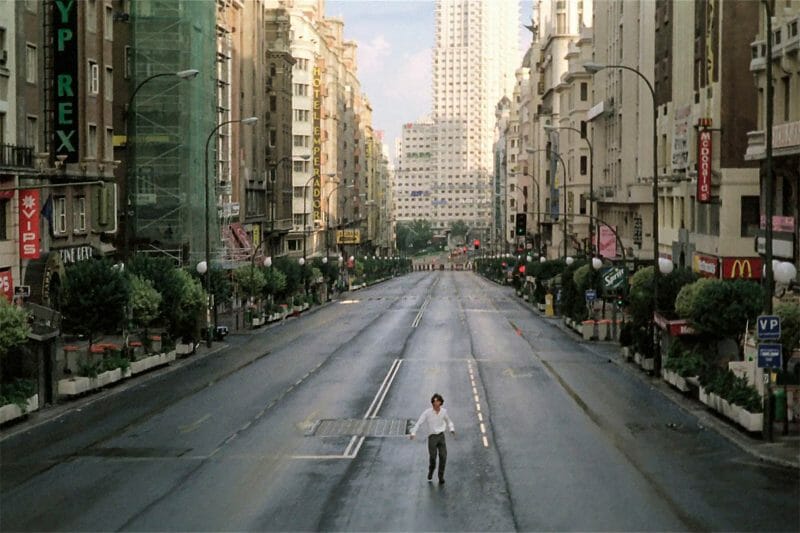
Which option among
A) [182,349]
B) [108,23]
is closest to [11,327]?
[182,349]

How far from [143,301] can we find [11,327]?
15.6 m

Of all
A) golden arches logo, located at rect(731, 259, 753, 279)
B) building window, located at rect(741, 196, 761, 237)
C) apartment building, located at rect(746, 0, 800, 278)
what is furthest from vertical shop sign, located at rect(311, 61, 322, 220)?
apartment building, located at rect(746, 0, 800, 278)

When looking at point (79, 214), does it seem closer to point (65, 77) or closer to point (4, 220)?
point (65, 77)

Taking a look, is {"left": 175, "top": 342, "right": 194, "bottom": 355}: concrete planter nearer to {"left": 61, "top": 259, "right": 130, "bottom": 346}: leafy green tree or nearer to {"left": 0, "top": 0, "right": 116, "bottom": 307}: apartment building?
{"left": 0, "top": 0, "right": 116, "bottom": 307}: apartment building

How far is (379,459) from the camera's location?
27.4 m

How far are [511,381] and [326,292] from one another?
69961 millimetres

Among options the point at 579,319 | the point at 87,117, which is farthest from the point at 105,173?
the point at 579,319

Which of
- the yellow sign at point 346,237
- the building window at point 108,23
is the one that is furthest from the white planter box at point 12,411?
the yellow sign at point 346,237

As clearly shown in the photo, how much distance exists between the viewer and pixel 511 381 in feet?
148

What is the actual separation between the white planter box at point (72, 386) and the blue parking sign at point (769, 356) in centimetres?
2068

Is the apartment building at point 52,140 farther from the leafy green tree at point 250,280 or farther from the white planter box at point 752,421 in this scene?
the white planter box at point 752,421

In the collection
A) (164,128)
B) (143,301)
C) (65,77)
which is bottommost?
(143,301)

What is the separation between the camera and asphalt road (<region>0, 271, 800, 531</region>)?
2155cm

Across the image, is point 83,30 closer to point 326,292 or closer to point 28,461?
point 28,461
